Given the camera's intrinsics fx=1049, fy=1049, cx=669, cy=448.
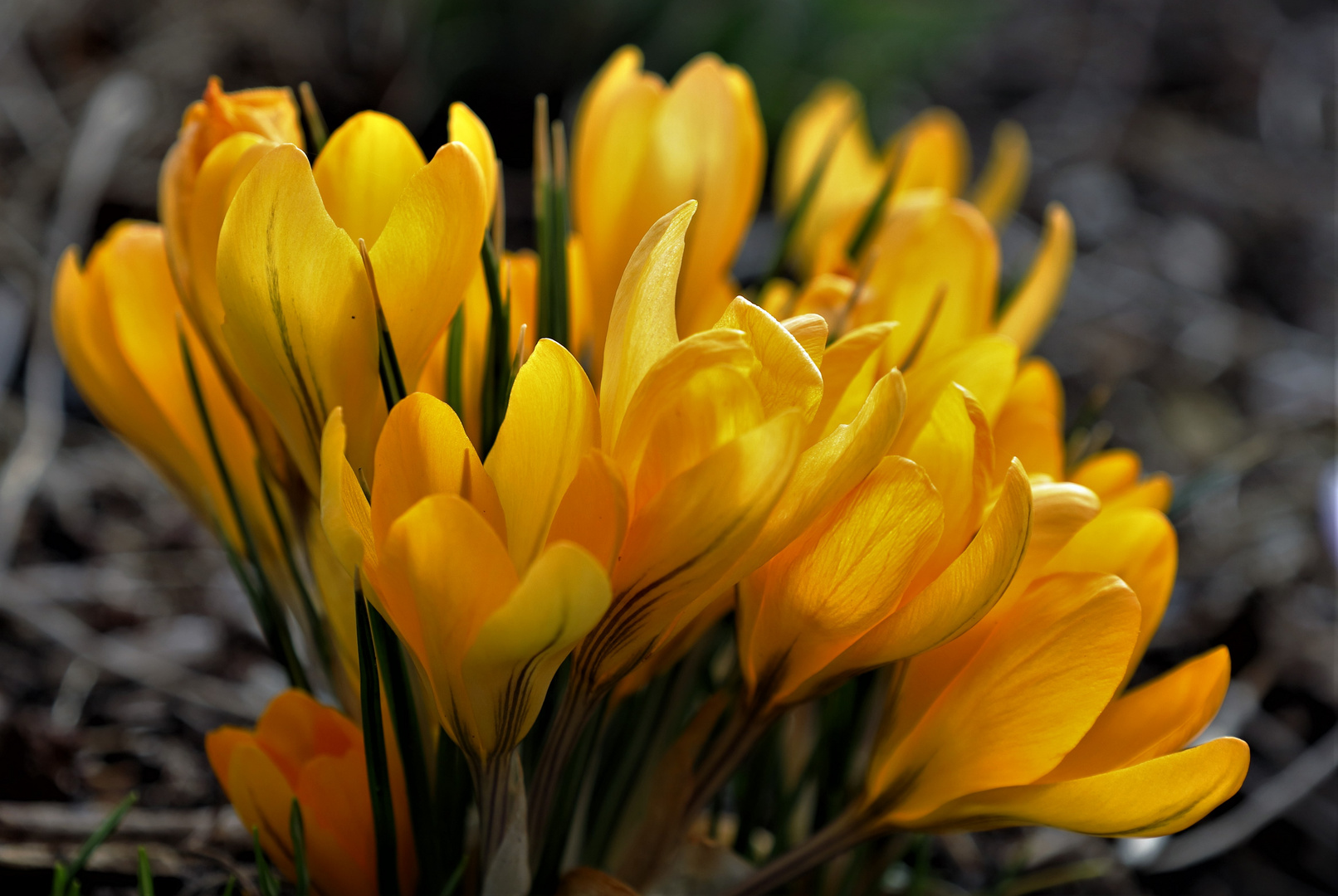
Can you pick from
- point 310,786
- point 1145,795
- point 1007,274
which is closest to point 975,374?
point 1145,795

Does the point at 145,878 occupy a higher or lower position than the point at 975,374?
lower

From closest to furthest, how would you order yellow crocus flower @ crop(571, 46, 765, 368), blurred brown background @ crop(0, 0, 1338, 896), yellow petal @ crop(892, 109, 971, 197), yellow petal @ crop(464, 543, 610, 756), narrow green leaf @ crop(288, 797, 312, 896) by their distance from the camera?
yellow petal @ crop(464, 543, 610, 756) < narrow green leaf @ crop(288, 797, 312, 896) < yellow crocus flower @ crop(571, 46, 765, 368) < yellow petal @ crop(892, 109, 971, 197) < blurred brown background @ crop(0, 0, 1338, 896)

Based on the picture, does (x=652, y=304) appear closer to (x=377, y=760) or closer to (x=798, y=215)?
(x=377, y=760)

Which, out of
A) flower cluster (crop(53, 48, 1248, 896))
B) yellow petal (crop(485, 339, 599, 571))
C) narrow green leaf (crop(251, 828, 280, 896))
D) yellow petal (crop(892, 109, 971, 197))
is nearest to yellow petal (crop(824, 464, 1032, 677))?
flower cluster (crop(53, 48, 1248, 896))

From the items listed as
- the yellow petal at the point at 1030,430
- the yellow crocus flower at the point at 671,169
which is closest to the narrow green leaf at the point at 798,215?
the yellow crocus flower at the point at 671,169

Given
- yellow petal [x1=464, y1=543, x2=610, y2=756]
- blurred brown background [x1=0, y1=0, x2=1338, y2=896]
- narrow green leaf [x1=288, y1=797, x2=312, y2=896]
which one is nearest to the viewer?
yellow petal [x1=464, y1=543, x2=610, y2=756]

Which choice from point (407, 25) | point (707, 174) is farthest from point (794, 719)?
point (407, 25)

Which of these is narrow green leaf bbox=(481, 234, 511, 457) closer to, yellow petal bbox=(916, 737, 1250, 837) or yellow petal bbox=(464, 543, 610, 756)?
yellow petal bbox=(464, 543, 610, 756)
